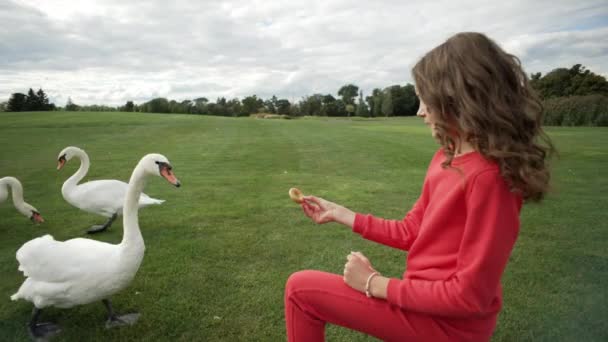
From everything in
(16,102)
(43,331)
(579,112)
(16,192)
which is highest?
(16,102)

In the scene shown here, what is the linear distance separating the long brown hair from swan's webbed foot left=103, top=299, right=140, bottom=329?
125 inches

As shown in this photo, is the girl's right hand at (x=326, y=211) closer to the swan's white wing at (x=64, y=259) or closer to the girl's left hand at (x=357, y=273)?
the girl's left hand at (x=357, y=273)

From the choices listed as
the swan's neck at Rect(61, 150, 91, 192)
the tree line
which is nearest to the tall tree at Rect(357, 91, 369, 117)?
the tree line

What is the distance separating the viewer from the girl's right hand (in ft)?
7.25

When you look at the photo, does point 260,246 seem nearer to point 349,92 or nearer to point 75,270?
point 75,270

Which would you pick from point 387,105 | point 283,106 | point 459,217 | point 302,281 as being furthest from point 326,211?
point 283,106

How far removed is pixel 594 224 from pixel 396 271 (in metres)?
3.74

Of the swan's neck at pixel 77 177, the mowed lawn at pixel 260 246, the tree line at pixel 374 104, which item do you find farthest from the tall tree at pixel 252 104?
the swan's neck at pixel 77 177

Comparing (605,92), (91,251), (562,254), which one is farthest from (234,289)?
(605,92)

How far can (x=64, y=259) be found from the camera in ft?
10.5

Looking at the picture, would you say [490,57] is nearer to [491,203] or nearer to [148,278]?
[491,203]

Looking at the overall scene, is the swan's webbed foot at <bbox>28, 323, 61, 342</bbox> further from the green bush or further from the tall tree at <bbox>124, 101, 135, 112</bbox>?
the tall tree at <bbox>124, 101, 135, 112</bbox>

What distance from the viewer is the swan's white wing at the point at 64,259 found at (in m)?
3.14

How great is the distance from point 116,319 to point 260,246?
2047 millimetres
